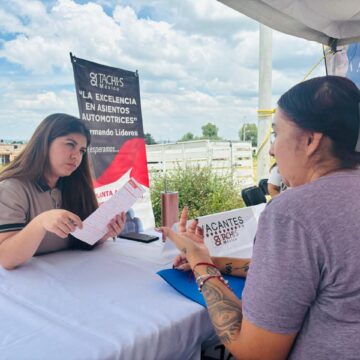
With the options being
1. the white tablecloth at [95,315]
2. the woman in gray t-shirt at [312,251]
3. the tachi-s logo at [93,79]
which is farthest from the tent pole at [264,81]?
the woman in gray t-shirt at [312,251]

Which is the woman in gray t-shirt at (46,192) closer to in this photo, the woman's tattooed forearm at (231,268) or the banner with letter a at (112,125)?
the woman's tattooed forearm at (231,268)

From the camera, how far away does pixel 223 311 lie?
29.9 inches

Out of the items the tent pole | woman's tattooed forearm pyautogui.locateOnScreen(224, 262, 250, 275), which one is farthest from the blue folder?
the tent pole

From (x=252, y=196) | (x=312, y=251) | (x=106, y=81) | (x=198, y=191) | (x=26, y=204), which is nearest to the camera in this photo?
(x=312, y=251)

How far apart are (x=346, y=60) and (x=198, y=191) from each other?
2.49 meters

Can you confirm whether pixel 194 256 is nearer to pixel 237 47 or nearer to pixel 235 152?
pixel 235 152

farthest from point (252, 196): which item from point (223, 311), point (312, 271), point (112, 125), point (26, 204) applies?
point (312, 271)

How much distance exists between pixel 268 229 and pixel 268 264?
0.07 metres

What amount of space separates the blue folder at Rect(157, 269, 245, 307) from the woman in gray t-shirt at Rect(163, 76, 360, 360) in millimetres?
205

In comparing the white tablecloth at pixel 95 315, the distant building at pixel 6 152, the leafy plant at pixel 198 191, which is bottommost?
the leafy plant at pixel 198 191

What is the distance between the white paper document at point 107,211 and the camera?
1164 millimetres

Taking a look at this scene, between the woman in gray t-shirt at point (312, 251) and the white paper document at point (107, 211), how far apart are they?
576 mm

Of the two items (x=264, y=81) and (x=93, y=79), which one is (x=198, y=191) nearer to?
(x=264, y=81)

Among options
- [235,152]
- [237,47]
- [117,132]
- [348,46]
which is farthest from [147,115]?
[237,47]
